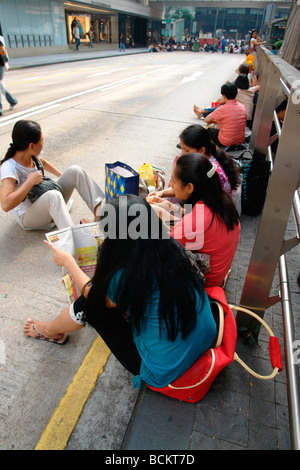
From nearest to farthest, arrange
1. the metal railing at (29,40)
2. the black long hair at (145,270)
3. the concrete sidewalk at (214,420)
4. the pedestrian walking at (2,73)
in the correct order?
the black long hair at (145,270), the concrete sidewalk at (214,420), the pedestrian walking at (2,73), the metal railing at (29,40)

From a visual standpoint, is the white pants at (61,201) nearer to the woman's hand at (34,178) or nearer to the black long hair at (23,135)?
the woman's hand at (34,178)

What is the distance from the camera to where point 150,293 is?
1400 millimetres

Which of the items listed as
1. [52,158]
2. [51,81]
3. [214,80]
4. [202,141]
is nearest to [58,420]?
[202,141]

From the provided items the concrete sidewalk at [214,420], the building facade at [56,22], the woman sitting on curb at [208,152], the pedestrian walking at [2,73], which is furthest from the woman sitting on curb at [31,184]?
the building facade at [56,22]

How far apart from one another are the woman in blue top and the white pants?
1679mm

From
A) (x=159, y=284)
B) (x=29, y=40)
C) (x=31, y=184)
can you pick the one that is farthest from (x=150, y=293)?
(x=29, y=40)

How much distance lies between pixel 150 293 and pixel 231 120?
4.41 metres

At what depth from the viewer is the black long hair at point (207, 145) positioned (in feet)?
10.2

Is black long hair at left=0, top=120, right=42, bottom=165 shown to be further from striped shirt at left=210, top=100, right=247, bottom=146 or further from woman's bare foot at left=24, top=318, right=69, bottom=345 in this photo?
striped shirt at left=210, top=100, right=247, bottom=146

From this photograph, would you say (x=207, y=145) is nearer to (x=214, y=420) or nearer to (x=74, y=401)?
(x=214, y=420)

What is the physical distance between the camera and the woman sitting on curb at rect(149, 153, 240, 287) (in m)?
2.15

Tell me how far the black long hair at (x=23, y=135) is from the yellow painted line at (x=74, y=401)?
198 centimetres

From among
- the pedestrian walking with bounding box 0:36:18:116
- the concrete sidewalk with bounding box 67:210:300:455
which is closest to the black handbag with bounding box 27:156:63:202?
the concrete sidewalk with bounding box 67:210:300:455

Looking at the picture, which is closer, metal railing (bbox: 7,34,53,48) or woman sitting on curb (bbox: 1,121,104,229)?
woman sitting on curb (bbox: 1,121,104,229)
